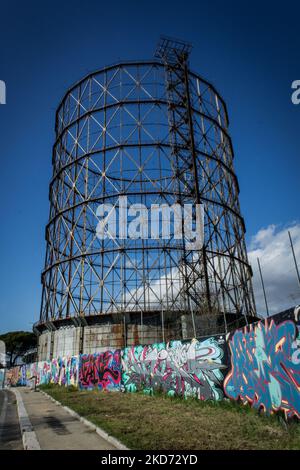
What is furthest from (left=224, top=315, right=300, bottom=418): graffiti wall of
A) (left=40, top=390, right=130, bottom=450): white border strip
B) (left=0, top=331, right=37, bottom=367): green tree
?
(left=0, top=331, right=37, bottom=367): green tree

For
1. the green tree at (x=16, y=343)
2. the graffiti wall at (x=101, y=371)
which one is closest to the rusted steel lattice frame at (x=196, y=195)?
the graffiti wall at (x=101, y=371)

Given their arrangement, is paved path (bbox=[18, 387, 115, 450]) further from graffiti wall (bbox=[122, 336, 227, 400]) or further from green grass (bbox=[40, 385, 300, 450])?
graffiti wall (bbox=[122, 336, 227, 400])

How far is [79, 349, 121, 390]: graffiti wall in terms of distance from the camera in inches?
596

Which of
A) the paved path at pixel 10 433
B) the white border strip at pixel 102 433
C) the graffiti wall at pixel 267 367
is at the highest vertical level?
the graffiti wall at pixel 267 367

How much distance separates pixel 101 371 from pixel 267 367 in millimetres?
11447

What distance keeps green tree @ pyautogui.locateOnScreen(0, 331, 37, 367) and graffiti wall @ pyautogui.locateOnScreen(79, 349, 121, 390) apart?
45872mm

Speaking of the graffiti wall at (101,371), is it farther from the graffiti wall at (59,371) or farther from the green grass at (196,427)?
the green grass at (196,427)

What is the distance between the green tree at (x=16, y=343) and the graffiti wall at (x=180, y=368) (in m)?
50.8

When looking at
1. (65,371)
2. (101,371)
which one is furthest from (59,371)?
(101,371)

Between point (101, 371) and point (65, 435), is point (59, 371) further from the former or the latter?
point (65, 435)

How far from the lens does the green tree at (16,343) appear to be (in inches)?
2328

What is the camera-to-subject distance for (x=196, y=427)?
608 centimetres

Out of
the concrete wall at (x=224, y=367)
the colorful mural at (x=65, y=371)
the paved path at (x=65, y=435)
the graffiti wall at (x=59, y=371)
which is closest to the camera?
the paved path at (x=65, y=435)
